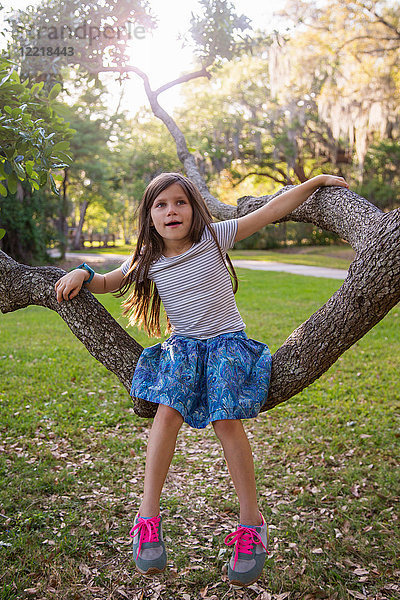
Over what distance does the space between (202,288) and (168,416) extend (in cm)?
63

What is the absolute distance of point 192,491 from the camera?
3855 mm

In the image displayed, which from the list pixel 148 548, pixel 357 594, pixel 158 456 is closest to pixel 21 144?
pixel 158 456

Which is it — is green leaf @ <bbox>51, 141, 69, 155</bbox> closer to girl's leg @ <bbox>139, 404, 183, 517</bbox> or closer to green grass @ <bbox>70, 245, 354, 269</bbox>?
girl's leg @ <bbox>139, 404, 183, 517</bbox>

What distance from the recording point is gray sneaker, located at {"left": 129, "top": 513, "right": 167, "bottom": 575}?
2086 mm

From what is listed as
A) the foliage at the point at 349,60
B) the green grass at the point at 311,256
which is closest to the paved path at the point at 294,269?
Result: the green grass at the point at 311,256

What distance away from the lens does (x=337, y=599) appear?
9.05ft

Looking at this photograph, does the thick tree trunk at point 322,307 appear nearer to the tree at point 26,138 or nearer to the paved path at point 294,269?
the tree at point 26,138

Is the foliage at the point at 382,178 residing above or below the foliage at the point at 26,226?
above

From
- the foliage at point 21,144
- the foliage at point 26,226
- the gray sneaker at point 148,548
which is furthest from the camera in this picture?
the foliage at point 26,226

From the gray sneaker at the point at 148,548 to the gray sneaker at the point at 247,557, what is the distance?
0.28 m

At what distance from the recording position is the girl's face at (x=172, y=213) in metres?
2.50

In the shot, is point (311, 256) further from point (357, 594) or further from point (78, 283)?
point (78, 283)

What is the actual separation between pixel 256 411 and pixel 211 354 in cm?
31

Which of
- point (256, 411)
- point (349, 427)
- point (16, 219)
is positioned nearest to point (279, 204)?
point (256, 411)
